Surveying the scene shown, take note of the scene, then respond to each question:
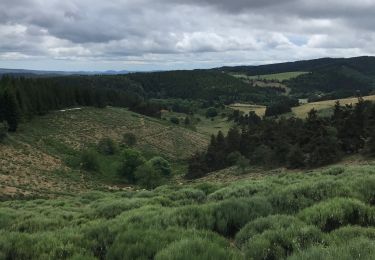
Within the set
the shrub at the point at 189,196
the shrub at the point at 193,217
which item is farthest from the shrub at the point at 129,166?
the shrub at the point at 193,217

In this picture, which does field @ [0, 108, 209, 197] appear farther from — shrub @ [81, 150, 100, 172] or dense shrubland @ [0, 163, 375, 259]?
dense shrubland @ [0, 163, 375, 259]

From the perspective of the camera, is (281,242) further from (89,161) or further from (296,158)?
(89,161)

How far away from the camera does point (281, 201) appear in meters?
10.5

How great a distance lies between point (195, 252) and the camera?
6.22m

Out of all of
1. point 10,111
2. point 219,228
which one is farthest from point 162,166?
point 219,228

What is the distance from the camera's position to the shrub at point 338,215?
823cm

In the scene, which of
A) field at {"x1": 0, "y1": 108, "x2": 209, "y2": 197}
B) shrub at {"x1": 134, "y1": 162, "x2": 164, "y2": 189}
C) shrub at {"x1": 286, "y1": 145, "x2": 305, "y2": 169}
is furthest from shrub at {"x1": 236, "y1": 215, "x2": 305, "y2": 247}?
shrub at {"x1": 134, "y1": 162, "x2": 164, "y2": 189}

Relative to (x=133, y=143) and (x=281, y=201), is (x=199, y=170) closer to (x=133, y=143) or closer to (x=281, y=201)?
(x=133, y=143)

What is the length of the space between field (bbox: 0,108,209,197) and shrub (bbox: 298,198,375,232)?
37.1 meters

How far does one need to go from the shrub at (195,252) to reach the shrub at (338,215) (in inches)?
98.4

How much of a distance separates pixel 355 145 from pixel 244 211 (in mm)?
40423

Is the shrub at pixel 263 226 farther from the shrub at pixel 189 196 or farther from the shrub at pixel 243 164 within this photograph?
the shrub at pixel 243 164

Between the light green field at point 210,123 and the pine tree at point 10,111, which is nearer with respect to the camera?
the pine tree at point 10,111

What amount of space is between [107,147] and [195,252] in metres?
84.8
